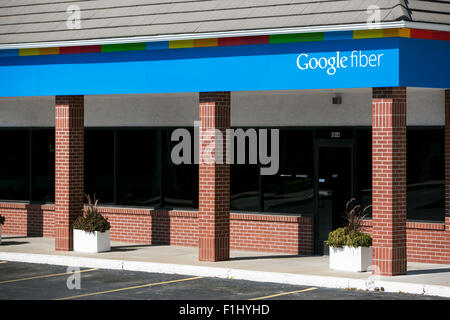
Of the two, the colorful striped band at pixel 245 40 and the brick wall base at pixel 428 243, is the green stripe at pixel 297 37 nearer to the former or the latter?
the colorful striped band at pixel 245 40

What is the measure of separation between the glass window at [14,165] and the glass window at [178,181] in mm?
4807

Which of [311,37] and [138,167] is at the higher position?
[311,37]

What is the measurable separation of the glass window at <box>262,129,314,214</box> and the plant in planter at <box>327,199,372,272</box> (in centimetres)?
308

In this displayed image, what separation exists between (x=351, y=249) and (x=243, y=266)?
2318mm

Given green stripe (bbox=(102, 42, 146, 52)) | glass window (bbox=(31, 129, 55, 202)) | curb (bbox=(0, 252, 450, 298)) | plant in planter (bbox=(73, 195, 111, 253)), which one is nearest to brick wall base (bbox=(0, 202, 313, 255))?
glass window (bbox=(31, 129, 55, 202))

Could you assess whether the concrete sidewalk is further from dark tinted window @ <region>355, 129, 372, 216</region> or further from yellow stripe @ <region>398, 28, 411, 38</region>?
yellow stripe @ <region>398, 28, 411, 38</region>

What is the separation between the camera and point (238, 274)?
18828 millimetres

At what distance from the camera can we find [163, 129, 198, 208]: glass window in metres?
23.8

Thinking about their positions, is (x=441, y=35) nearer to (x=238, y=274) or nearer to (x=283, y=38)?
(x=283, y=38)

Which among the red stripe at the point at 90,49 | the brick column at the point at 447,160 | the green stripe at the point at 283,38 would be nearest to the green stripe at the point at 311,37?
the green stripe at the point at 283,38

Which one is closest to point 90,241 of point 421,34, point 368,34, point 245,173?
point 245,173

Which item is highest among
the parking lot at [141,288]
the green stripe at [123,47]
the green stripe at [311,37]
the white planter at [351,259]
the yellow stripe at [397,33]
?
the green stripe at [123,47]

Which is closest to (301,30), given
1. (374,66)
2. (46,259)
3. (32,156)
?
(374,66)

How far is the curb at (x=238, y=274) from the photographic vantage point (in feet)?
55.1
